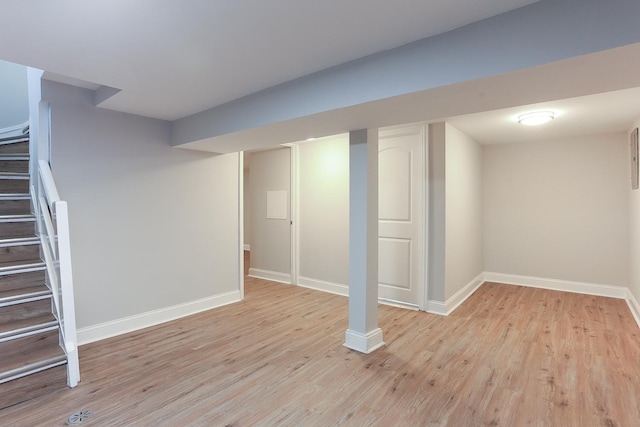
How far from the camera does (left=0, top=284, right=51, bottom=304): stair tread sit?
7.95 ft

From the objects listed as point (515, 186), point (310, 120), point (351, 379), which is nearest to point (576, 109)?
point (515, 186)

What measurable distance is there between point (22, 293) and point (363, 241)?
104 inches

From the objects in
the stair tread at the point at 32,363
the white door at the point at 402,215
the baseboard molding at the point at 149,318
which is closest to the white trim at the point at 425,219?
the white door at the point at 402,215

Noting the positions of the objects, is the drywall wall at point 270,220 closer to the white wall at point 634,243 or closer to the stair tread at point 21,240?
the stair tread at point 21,240

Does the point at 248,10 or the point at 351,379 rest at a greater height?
the point at 248,10

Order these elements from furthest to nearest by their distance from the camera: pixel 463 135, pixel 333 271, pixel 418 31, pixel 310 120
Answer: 1. pixel 333 271
2. pixel 463 135
3. pixel 310 120
4. pixel 418 31

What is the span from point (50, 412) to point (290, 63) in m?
2.63

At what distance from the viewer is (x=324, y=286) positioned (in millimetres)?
4973

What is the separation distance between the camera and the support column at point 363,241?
9.49ft

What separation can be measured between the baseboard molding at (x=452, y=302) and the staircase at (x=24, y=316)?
3.48 metres

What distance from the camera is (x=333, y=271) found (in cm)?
490

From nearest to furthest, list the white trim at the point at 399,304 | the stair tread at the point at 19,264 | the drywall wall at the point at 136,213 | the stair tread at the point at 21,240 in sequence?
the stair tread at the point at 19,264 → the stair tread at the point at 21,240 → the drywall wall at the point at 136,213 → the white trim at the point at 399,304

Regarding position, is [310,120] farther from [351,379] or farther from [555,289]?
[555,289]

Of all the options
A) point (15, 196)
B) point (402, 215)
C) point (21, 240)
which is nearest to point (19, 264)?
point (21, 240)
